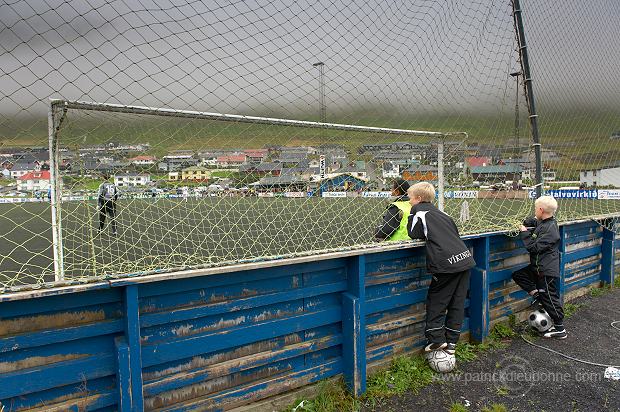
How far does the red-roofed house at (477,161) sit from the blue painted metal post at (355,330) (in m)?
2.75

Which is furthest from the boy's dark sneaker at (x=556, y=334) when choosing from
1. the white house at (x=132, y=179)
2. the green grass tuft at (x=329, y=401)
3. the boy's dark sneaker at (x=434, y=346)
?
the white house at (x=132, y=179)

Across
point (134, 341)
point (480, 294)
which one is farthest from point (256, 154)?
point (480, 294)

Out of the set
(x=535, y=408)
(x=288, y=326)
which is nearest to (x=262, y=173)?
(x=288, y=326)

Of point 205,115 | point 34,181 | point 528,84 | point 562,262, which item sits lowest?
point 562,262

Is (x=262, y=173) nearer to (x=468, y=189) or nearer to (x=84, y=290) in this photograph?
(x=84, y=290)

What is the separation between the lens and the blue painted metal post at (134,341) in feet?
8.60

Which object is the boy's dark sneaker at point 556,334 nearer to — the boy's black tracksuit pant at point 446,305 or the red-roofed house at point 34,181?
the boy's black tracksuit pant at point 446,305

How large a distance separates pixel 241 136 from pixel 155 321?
4.92 feet

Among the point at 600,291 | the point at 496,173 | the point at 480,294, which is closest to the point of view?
the point at 480,294

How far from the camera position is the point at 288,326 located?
11.0 feet

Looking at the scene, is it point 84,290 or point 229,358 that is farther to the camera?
point 229,358

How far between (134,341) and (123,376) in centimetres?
21

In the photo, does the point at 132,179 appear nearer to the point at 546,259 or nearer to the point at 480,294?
the point at 480,294

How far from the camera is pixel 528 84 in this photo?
19.4 ft
